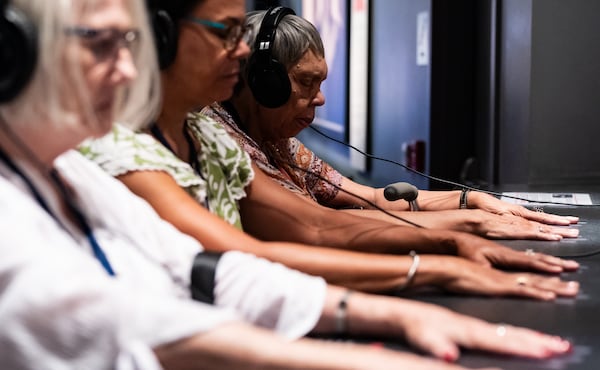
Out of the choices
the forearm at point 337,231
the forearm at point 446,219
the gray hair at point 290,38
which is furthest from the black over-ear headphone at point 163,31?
the forearm at point 446,219

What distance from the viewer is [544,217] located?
2012mm

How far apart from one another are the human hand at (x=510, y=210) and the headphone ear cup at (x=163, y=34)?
1047mm

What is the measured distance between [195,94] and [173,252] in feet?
1.36

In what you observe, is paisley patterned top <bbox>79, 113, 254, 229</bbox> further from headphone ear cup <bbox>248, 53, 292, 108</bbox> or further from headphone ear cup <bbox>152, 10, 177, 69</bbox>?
headphone ear cup <bbox>248, 53, 292, 108</bbox>

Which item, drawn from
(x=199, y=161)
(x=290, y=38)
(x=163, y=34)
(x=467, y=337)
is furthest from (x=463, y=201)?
(x=467, y=337)

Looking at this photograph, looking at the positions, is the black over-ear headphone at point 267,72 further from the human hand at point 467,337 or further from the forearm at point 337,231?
the human hand at point 467,337

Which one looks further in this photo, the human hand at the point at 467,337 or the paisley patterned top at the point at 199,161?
the paisley patterned top at the point at 199,161

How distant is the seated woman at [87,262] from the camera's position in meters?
0.84

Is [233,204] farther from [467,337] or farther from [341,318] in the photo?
[467,337]

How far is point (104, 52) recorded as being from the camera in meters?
0.92

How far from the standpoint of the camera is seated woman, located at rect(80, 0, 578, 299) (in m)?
1.27

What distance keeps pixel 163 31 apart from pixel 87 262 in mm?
560

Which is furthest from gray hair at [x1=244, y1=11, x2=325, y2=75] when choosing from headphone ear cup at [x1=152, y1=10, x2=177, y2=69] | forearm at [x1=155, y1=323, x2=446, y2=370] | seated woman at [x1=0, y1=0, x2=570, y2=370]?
forearm at [x1=155, y1=323, x2=446, y2=370]

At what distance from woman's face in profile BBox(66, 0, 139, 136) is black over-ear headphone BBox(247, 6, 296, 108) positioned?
0.96 meters
